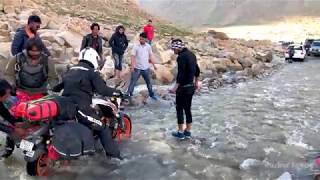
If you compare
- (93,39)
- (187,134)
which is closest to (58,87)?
(187,134)

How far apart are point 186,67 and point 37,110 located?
339cm

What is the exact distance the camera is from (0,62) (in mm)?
14195

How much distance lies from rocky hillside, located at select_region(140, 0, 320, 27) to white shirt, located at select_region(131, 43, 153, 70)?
355ft

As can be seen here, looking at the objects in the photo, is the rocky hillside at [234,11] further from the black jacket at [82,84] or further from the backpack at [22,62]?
the black jacket at [82,84]

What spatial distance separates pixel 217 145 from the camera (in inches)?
342

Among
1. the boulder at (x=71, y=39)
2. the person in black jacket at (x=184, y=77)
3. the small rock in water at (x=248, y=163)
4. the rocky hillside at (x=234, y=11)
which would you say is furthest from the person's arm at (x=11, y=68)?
the rocky hillside at (x=234, y=11)

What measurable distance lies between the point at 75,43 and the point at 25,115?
42.4 ft

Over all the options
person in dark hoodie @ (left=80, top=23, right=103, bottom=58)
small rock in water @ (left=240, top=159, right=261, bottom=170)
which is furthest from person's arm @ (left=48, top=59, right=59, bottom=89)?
person in dark hoodie @ (left=80, top=23, right=103, bottom=58)

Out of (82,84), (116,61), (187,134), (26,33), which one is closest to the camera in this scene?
(82,84)

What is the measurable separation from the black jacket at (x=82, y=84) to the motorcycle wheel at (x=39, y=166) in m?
0.86

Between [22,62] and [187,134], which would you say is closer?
[22,62]

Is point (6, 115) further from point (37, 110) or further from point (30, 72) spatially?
point (37, 110)

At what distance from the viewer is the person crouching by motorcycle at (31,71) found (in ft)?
23.0

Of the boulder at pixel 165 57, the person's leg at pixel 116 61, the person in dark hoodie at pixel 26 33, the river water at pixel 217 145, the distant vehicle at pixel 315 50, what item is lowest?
the distant vehicle at pixel 315 50
